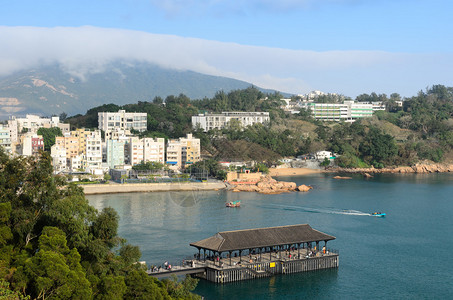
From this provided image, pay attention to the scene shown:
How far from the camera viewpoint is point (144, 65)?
16438 centimetres

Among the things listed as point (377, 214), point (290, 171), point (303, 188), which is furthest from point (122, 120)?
point (377, 214)

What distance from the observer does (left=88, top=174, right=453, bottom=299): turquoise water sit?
68.3 ft

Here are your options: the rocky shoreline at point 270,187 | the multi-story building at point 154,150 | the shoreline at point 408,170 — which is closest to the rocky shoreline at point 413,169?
the shoreline at point 408,170

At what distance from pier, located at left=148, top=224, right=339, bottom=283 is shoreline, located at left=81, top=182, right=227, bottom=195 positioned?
18.8 metres

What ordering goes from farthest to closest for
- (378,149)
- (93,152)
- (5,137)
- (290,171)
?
(378,149), (290,171), (5,137), (93,152)

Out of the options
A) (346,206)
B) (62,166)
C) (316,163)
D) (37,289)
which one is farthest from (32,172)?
(316,163)

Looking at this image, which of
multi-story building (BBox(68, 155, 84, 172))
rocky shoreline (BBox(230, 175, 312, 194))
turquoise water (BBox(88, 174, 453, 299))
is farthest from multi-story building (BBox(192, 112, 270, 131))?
turquoise water (BBox(88, 174, 453, 299))

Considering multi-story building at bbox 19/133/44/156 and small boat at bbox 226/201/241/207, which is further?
multi-story building at bbox 19/133/44/156

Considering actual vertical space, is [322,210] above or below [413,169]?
below

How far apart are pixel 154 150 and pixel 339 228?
25.5 metres

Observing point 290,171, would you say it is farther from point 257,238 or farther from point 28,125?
point 257,238

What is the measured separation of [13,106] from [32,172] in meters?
102

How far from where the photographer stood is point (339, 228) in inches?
1161

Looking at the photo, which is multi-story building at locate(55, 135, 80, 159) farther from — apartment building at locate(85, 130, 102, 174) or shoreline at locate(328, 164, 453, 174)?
shoreline at locate(328, 164, 453, 174)
